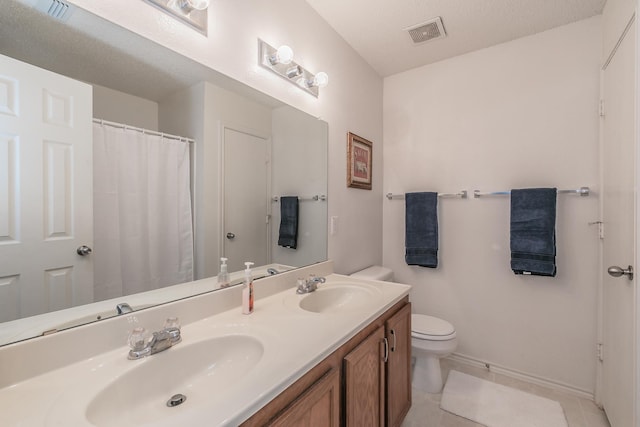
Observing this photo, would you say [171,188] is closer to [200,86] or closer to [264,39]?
[200,86]

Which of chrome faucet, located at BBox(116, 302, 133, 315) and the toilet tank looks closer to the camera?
chrome faucet, located at BBox(116, 302, 133, 315)

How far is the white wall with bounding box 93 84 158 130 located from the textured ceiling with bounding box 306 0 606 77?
1.23 metres

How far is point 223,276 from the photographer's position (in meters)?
1.14

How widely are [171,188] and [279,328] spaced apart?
63cm

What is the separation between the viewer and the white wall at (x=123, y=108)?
0.85 metres

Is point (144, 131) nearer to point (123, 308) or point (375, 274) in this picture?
point (123, 308)

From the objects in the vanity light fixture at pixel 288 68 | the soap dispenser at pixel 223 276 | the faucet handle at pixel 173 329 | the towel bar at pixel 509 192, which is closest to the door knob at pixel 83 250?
the faucet handle at pixel 173 329

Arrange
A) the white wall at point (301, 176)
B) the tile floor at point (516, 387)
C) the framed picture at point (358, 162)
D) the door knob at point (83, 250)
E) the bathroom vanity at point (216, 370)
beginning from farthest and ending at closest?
the framed picture at point (358, 162) → the tile floor at point (516, 387) → the white wall at point (301, 176) → the door knob at point (83, 250) → the bathroom vanity at point (216, 370)

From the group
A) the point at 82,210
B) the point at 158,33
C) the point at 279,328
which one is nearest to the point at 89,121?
the point at 82,210

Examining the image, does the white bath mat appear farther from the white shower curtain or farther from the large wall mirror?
the white shower curtain

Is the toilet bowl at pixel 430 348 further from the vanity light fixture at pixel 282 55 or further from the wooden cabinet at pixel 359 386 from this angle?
the vanity light fixture at pixel 282 55

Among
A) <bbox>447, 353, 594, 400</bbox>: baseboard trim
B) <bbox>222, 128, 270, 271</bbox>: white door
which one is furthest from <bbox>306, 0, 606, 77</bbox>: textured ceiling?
<bbox>447, 353, 594, 400</bbox>: baseboard trim

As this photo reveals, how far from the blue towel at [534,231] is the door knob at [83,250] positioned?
2232 mm

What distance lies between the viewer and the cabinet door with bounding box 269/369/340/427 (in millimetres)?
687
